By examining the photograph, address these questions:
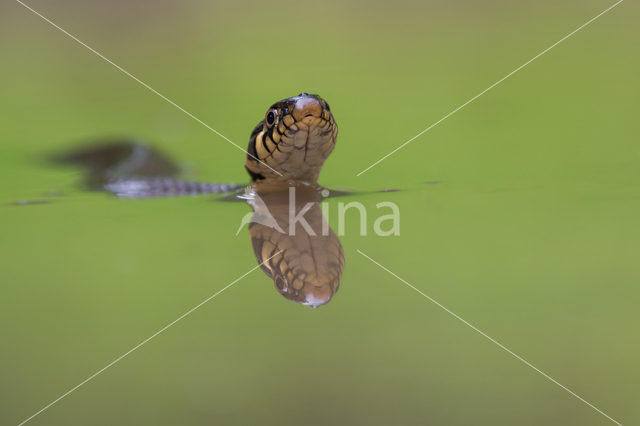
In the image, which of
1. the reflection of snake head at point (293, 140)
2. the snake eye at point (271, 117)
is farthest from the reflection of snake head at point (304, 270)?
the snake eye at point (271, 117)

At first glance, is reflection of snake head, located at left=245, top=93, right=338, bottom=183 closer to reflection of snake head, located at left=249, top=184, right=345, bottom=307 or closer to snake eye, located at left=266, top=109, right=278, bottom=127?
snake eye, located at left=266, top=109, right=278, bottom=127

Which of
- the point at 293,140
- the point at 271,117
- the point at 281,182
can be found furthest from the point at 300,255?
the point at 281,182

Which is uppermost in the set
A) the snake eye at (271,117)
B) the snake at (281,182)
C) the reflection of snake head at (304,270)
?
the snake eye at (271,117)

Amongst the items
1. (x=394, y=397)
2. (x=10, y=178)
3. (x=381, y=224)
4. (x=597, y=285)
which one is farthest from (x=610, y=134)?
(x=10, y=178)

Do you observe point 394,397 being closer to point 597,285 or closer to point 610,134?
point 597,285

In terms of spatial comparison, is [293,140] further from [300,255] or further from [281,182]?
[300,255]

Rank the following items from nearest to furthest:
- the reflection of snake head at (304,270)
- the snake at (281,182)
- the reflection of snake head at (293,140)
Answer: the reflection of snake head at (304,270) → the snake at (281,182) → the reflection of snake head at (293,140)

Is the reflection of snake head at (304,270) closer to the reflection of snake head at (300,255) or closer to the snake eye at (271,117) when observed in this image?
the reflection of snake head at (300,255)
